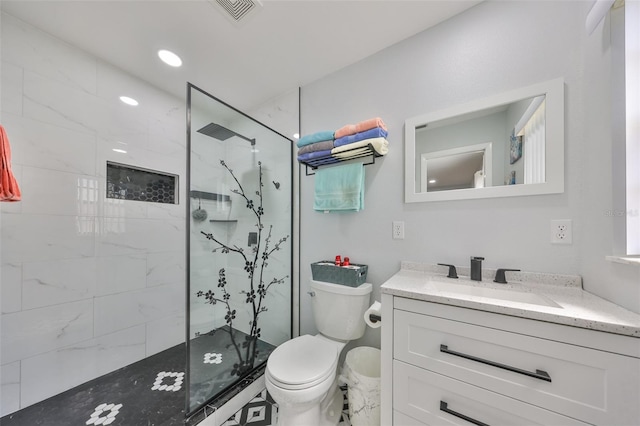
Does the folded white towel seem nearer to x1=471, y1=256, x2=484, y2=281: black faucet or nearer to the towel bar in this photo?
the towel bar

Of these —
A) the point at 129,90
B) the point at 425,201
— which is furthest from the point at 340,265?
the point at 129,90

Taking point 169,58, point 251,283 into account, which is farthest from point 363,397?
point 169,58

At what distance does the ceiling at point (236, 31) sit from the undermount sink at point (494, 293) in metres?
1.61

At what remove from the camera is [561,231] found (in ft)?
3.42

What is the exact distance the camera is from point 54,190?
1.48 metres

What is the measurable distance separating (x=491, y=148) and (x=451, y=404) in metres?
1.26

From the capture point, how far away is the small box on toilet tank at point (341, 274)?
1408 millimetres

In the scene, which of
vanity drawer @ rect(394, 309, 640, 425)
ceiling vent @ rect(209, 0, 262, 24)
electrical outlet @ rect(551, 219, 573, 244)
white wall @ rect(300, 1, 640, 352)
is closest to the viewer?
vanity drawer @ rect(394, 309, 640, 425)

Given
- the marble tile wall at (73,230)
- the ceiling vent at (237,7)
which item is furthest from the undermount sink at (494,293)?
the marble tile wall at (73,230)

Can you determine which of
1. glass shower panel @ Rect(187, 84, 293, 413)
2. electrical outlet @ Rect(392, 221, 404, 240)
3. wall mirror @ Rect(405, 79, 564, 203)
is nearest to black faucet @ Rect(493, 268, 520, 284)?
wall mirror @ Rect(405, 79, 564, 203)

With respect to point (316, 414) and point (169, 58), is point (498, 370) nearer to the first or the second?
point (316, 414)

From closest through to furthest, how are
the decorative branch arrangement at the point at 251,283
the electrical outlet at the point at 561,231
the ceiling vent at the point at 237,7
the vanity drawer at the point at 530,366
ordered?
the vanity drawer at the point at 530,366, the electrical outlet at the point at 561,231, the ceiling vent at the point at 237,7, the decorative branch arrangement at the point at 251,283

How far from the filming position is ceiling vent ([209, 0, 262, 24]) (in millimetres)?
1239

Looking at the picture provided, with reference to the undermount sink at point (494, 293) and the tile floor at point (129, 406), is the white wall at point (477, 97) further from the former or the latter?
the tile floor at point (129, 406)
